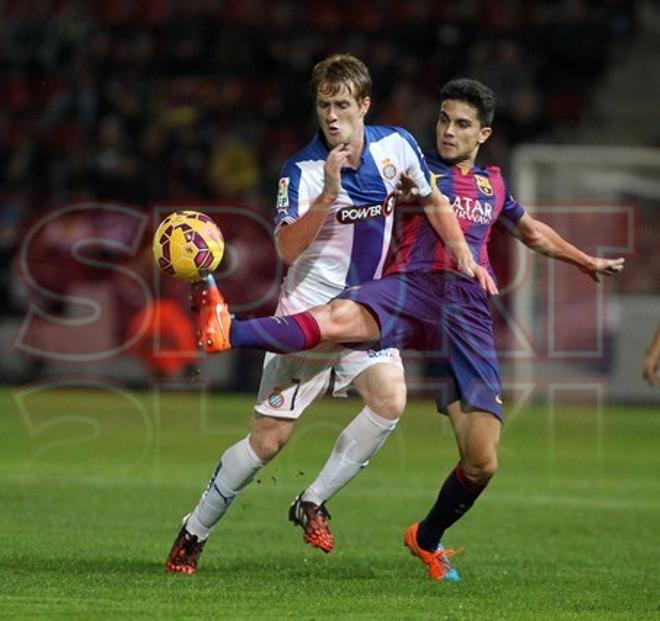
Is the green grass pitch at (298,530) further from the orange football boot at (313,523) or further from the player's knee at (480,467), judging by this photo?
the player's knee at (480,467)

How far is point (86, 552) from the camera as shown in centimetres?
880

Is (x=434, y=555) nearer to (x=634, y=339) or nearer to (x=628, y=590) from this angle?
(x=628, y=590)

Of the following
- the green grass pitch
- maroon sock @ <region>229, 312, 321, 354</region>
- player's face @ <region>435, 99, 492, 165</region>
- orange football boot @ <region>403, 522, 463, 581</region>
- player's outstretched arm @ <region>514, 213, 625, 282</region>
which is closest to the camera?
the green grass pitch

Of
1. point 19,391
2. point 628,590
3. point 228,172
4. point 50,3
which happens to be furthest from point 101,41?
point 628,590

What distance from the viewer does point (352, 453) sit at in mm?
8203

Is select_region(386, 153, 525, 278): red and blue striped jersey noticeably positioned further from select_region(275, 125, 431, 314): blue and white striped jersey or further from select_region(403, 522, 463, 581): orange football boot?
select_region(403, 522, 463, 581): orange football boot

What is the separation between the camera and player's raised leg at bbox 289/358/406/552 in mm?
8094

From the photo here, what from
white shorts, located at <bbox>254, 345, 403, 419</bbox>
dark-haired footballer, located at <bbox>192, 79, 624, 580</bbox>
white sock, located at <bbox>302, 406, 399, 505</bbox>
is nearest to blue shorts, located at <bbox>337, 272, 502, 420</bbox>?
dark-haired footballer, located at <bbox>192, 79, 624, 580</bbox>

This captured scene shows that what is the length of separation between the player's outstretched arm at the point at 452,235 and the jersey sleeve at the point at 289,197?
27.0 inches

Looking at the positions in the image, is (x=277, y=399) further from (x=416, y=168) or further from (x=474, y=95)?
(x=474, y=95)

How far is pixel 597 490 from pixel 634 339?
19.5 feet

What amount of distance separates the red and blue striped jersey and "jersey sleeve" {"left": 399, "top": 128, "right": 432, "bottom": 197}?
0.17 m

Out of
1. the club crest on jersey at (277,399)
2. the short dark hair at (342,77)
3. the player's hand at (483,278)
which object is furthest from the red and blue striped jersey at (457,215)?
the club crest on jersey at (277,399)

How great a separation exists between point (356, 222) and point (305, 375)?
764 millimetres
